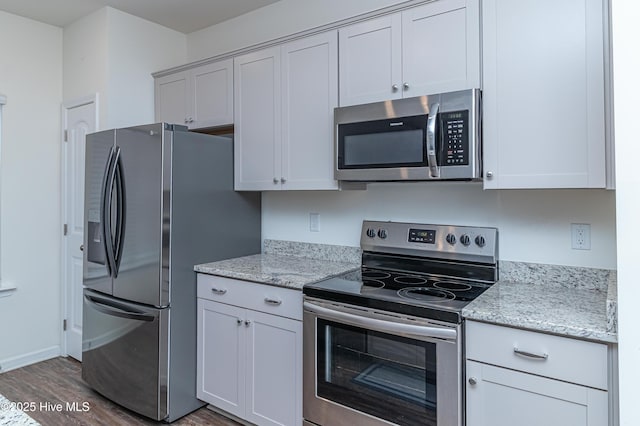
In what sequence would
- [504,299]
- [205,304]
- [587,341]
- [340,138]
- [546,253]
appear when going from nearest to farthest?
1. [587,341]
2. [504,299]
3. [546,253]
4. [340,138]
5. [205,304]

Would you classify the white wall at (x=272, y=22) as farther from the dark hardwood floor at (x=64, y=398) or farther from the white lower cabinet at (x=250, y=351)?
the dark hardwood floor at (x=64, y=398)

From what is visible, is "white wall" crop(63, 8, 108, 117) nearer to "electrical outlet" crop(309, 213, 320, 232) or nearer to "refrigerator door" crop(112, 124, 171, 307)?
"refrigerator door" crop(112, 124, 171, 307)

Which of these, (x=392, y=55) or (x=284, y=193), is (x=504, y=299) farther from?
(x=284, y=193)

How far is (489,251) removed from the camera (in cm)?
205

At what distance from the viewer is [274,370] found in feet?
7.02

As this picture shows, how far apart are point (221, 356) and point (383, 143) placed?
1507 mm

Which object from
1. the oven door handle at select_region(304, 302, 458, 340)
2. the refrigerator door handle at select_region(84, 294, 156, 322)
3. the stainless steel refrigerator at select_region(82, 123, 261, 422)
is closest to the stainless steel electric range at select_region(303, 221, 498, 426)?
the oven door handle at select_region(304, 302, 458, 340)

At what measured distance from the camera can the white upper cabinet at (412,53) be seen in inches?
73.5

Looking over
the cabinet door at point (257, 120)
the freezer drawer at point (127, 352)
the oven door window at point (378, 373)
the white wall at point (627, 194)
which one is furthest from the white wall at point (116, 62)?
the white wall at point (627, 194)

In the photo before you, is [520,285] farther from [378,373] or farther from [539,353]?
[378,373]

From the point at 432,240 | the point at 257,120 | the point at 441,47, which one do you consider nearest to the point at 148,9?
the point at 257,120

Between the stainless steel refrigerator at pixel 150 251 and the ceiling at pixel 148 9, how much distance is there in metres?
1.06

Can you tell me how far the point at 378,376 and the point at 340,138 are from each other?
3.91 feet

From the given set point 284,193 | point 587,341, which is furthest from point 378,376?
point 284,193
